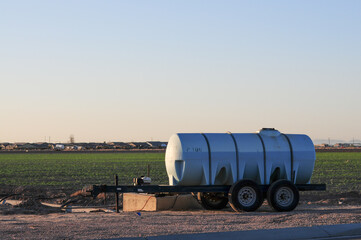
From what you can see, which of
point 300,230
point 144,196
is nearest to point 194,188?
point 144,196

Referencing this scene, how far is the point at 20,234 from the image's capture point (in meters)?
13.1

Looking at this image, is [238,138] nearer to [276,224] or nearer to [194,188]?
[194,188]

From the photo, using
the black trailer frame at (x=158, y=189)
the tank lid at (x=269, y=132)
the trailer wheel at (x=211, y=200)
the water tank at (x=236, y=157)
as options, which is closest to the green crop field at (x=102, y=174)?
the water tank at (x=236, y=157)

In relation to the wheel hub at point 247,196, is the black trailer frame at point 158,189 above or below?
above

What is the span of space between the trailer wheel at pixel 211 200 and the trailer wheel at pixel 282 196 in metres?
2.05

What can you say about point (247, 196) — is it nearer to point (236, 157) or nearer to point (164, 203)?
point (236, 157)

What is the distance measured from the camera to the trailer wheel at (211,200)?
2030cm

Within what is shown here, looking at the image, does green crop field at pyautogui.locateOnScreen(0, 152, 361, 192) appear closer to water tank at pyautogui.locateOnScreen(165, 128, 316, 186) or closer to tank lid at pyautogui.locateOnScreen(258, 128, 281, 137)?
water tank at pyautogui.locateOnScreen(165, 128, 316, 186)

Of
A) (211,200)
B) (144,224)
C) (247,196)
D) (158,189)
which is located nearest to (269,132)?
(247,196)

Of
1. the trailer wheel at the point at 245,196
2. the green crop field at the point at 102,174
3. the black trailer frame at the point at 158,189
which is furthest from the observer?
the green crop field at the point at 102,174

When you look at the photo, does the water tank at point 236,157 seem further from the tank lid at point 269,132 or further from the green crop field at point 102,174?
the green crop field at point 102,174

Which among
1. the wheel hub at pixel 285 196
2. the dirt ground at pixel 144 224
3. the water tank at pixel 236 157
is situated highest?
the water tank at pixel 236 157

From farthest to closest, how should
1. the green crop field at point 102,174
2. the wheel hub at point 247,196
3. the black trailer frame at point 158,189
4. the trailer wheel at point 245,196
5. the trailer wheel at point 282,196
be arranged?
the green crop field at point 102,174, the trailer wheel at point 282,196, the wheel hub at point 247,196, the trailer wheel at point 245,196, the black trailer frame at point 158,189

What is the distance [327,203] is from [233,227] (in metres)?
9.72
